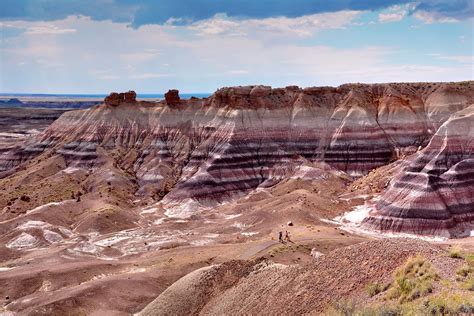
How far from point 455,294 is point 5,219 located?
Result: 75.3m

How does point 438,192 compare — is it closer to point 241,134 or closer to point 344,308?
point 241,134

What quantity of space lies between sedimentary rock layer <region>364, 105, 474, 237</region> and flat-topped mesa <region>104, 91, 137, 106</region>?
69685 mm

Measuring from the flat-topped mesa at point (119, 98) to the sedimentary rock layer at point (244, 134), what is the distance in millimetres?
272

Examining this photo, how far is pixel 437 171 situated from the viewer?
223 ft

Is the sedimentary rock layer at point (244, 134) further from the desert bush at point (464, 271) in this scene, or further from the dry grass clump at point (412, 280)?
the desert bush at point (464, 271)

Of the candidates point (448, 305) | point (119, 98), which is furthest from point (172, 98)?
point (448, 305)

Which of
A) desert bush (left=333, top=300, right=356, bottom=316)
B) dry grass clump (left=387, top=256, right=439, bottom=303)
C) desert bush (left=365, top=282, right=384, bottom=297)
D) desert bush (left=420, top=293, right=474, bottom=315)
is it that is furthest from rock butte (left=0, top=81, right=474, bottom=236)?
desert bush (left=420, top=293, right=474, bottom=315)

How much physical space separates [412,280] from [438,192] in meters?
47.8

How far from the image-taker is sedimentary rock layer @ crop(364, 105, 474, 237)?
6281cm

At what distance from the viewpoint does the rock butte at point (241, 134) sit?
97000 millimetres

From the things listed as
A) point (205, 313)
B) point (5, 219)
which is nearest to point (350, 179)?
point (5, 219)

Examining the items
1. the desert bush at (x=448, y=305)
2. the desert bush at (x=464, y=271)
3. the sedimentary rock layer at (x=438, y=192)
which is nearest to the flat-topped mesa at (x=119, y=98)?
the sedimentary rock layer at (x=438, y=192)

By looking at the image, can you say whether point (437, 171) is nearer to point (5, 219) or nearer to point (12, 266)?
point (12, 266)

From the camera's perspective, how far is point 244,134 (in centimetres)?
10275
